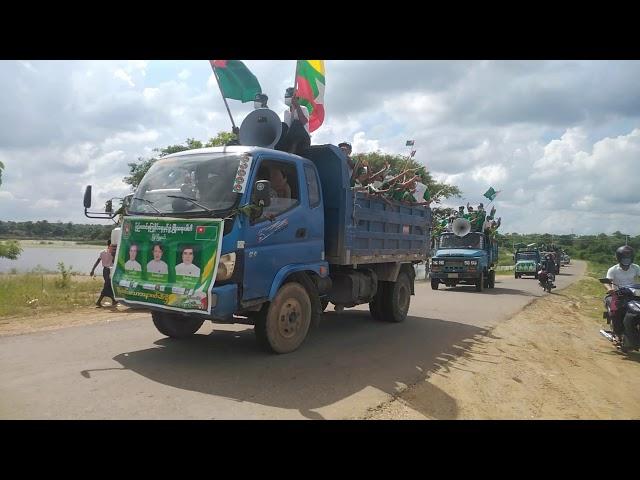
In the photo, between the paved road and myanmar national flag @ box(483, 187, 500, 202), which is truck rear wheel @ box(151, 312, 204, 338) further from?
myanmar national flag @ box(483, 187, 500, 202)

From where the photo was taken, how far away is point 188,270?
5223mm

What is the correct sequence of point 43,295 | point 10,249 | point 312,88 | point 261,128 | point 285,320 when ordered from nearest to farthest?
point 285,320 → point 261,128 → point 312,88 → point 43,295 → point 10,249

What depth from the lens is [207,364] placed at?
549cm

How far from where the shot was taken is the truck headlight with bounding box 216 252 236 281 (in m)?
5.11

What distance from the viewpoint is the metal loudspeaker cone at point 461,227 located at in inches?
731

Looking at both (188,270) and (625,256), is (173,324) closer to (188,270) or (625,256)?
(188,270)

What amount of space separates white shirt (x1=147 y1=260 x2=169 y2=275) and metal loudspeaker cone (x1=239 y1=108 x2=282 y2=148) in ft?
8.19

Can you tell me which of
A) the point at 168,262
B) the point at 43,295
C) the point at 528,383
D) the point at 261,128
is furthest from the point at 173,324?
the point at 43,295

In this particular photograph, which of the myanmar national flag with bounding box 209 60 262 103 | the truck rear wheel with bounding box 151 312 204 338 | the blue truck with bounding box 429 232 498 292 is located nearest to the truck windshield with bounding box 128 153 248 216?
the truck rear wheel with bounding box 151 312 204 338

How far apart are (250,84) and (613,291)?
6664 mm

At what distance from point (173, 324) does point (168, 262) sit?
1632 millimetres

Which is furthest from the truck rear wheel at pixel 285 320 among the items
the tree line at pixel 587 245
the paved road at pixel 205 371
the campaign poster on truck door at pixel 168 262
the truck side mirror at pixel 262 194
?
the tree line at pixel 587 245
